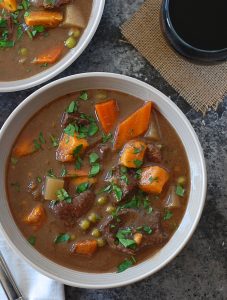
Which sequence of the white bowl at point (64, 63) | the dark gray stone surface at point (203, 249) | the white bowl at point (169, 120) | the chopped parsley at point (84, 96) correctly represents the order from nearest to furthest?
the white bowl at point (169, 120) → the chopped parsley at point (84, 96) → the white bowl at point (64, 63) → the dark gray stone surface at point (203, 249)

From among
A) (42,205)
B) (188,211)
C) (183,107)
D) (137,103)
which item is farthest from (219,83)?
(42,205)

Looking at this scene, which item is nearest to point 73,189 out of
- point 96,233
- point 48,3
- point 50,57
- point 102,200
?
point 102,200

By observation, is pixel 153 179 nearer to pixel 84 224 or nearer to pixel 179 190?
pixel 179 190

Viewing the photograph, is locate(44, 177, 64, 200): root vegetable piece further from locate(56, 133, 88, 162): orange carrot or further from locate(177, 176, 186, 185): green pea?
locate(177, 176, 186, 185): green pea

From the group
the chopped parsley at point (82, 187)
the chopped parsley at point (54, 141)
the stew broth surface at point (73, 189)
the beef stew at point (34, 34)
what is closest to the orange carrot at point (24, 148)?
the stew broth surface at point (73, 189)

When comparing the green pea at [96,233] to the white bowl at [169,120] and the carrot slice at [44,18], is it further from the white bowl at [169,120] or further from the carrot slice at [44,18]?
the carrot slice at [44,18]
